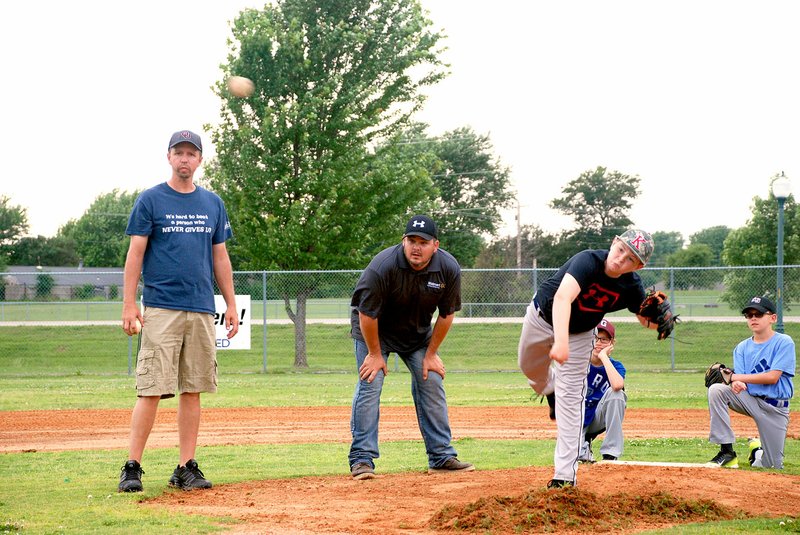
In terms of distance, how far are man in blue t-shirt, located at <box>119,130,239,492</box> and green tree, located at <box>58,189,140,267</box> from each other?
71284 millimetres

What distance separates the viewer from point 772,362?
780 centimetres

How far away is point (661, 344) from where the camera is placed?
23719 millimetres

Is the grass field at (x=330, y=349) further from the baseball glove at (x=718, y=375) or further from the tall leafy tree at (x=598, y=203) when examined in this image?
the tall leafy tree at (x=598, y=203)

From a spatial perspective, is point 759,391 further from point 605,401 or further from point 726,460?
point 605,401

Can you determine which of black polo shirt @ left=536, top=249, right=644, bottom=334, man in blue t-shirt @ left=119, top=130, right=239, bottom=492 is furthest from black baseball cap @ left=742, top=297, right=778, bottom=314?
man in blue t-shirt @ left=119, top=130, right=239, bottom=492

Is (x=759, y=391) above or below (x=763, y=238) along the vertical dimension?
below

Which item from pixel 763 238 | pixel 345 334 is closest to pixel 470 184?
pixel 763 238

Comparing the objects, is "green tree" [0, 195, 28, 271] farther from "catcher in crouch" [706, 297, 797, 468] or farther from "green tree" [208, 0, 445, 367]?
"catcher in crouch" [706, 297, 797, 468]

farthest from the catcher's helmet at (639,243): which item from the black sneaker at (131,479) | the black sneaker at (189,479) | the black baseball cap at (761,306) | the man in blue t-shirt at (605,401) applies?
the black sneaker at (131,479)

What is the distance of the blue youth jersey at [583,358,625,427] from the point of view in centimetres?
794

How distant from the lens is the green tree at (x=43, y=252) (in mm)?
70938

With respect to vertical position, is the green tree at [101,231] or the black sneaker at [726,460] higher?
the green tree at [101,231]

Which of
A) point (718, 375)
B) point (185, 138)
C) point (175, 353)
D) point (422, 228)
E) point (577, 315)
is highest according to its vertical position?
point (185, 138)

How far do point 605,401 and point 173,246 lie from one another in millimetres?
3884
